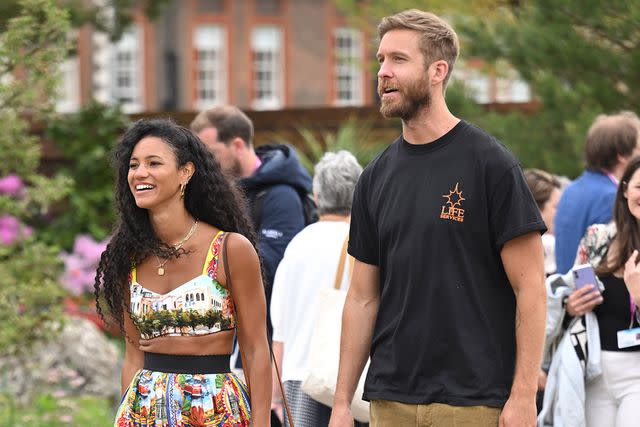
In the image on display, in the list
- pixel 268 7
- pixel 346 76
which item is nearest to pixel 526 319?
pixel 268 7

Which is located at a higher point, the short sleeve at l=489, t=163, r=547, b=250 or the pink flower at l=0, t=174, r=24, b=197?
the short sleeve at l=489, t=163, r=547, b=250

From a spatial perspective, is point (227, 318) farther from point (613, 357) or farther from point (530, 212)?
point (613, 357)

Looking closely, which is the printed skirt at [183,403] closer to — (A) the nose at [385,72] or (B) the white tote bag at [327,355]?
(B) the white tote bag at [327,355]

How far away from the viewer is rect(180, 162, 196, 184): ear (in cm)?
494

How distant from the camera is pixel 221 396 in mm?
4738

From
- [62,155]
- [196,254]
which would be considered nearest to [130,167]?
[196,254]

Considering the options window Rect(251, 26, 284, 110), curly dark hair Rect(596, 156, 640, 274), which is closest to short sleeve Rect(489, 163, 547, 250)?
curly dark hair Rect(596, 156, 640, 274)

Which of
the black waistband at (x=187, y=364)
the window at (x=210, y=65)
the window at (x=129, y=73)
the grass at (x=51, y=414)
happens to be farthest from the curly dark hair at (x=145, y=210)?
the window at (x=210, y=65)

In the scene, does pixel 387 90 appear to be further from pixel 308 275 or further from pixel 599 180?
pixel 599 180

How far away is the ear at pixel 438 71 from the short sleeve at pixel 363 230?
455mm

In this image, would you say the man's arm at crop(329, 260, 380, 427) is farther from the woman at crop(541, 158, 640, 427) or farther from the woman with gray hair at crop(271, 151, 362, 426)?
the woman at crop(541, 158, 640, 427)

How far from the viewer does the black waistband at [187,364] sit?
475 centimetres

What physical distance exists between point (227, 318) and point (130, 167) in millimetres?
661

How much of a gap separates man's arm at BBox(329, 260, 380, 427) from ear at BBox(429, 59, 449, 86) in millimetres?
708
